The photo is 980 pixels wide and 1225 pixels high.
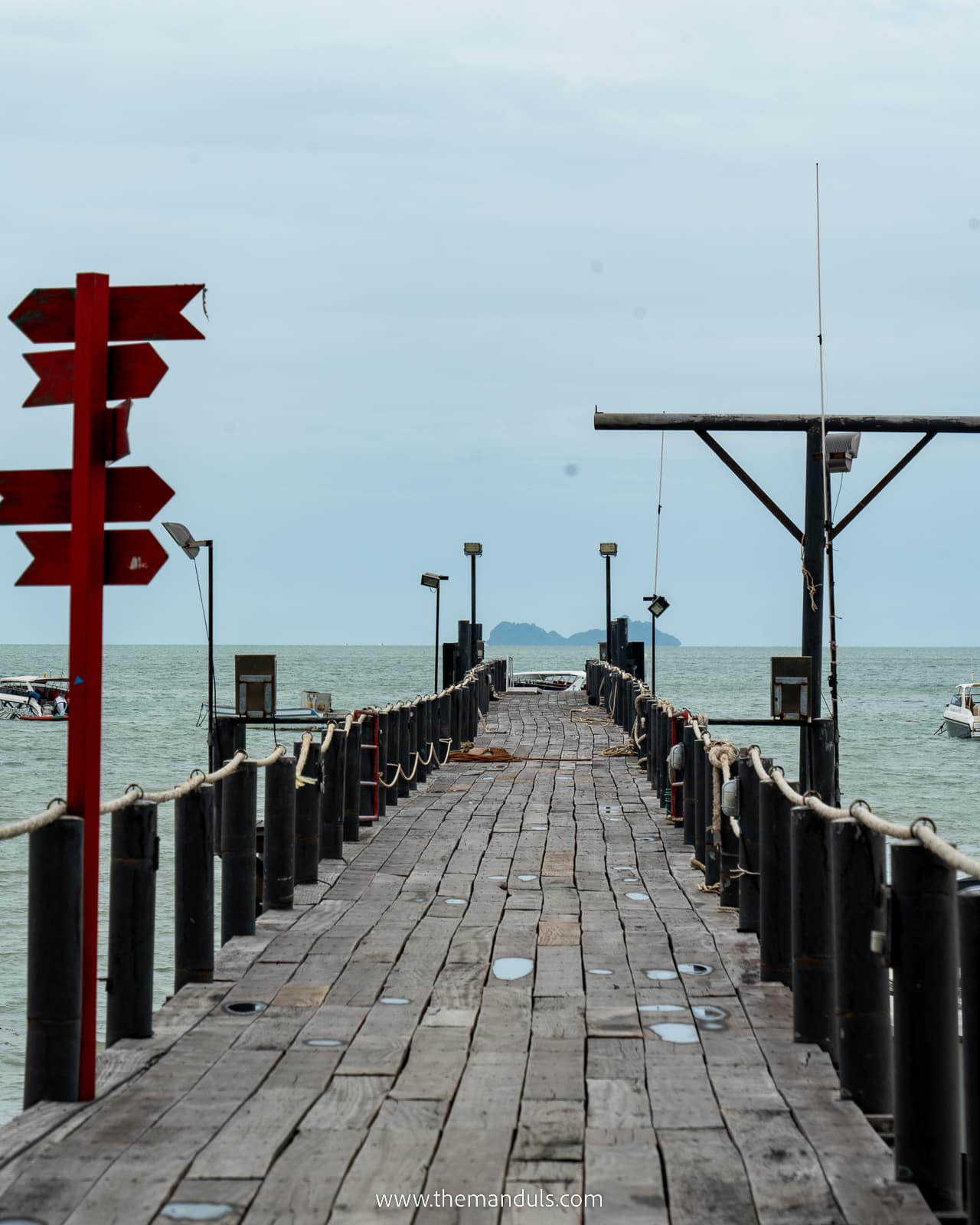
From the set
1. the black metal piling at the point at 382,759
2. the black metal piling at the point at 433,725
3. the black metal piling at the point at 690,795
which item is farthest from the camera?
the black metal piling at the point at 433,725

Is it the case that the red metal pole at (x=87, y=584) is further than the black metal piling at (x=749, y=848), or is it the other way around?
the black metal piling at (x=749, y=848)

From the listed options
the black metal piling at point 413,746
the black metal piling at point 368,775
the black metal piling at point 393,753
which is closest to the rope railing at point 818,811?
the black metal piling at point 368,775

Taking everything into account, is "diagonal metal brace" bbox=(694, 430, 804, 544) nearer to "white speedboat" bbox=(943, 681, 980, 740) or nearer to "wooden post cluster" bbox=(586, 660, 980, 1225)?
"wooden post cluster" bbox=(586, 660, 980, 1225)

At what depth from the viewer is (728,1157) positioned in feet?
14.7

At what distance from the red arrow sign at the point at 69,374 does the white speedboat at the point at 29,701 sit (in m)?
90.3

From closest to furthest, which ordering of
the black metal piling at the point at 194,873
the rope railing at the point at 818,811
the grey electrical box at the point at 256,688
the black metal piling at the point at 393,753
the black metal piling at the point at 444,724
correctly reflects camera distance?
the rope railing at the point at 818,811
the black metal piling at the point at 194,873
the grey electrical box at the point at 256,688
the black metal piling at the point at 393,753
the black metal piling at the point at 444,724

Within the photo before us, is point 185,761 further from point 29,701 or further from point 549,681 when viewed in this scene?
point 29,701

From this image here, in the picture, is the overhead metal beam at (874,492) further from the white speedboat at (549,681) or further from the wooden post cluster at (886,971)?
the white speedboat at (549,681)

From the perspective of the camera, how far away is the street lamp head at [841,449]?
14969 millimetres

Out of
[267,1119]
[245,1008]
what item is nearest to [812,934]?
[267,1119]

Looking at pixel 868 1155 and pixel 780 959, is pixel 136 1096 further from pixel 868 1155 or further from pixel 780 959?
pixel 780 959

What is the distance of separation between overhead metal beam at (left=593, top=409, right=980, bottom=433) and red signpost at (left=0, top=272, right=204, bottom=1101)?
10.8m

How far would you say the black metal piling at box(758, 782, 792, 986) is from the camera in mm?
6805

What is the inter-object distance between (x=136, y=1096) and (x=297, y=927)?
3.35m
